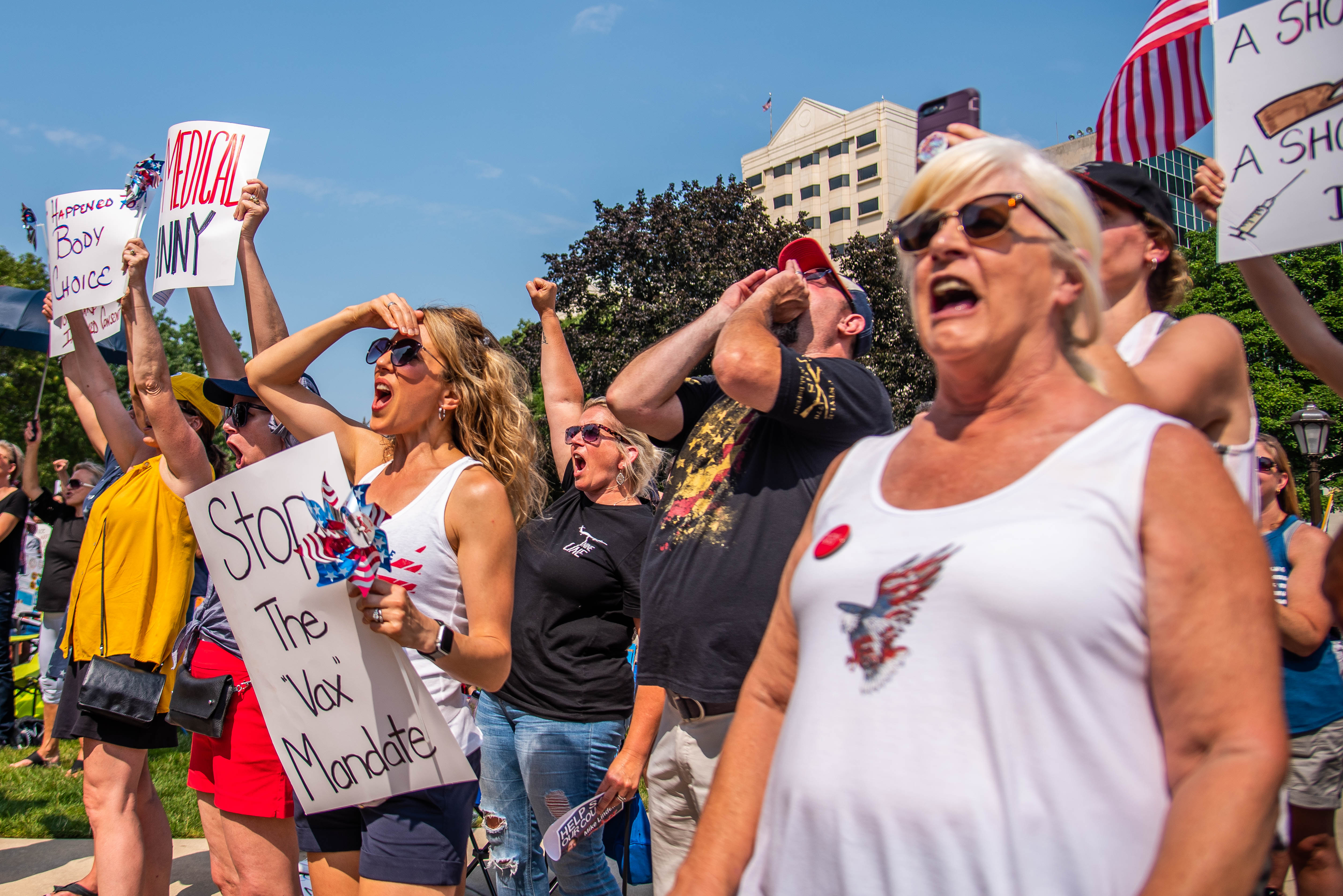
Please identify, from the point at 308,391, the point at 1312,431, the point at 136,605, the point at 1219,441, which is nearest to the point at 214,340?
the point at 308,391

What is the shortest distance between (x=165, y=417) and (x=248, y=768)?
1283 millimetres

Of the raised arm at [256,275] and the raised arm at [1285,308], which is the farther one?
the raised arm at [256,275]

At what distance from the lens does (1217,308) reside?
30156 mm

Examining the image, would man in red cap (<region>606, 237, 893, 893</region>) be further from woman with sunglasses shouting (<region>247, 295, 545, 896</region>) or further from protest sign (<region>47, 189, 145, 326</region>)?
protest sign (<region>47, 189, 145, 326</region>)

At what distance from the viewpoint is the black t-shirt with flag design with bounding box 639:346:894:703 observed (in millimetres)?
2580

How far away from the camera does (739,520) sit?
2.65 m

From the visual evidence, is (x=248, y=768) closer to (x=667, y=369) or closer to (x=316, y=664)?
(x=316, y=664)

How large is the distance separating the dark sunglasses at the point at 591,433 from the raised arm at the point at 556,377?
44 mm

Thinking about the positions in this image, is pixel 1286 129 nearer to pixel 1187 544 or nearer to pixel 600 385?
pixel 1187 544

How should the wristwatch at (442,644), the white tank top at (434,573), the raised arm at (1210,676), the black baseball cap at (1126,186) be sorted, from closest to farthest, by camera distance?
1. the raised arm at (1210,676)
2. the black baseball cap at (1126,186)
3. the wristwatch at (442,644)
4. the white tank top at (434,573)

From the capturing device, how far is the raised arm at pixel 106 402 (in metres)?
4.32

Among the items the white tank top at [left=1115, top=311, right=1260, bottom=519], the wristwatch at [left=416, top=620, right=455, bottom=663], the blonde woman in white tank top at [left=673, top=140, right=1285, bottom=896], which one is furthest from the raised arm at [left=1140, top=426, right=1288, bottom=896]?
the wristwatch at [left=416, top=620, right=455, bottom=663]

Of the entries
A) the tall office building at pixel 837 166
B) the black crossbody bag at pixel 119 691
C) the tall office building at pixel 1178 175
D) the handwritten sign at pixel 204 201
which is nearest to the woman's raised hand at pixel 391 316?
the handwritten sign at pixel 204 201

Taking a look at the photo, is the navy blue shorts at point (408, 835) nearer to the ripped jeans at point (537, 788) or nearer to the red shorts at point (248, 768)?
the red shorts at point (248, 768)
